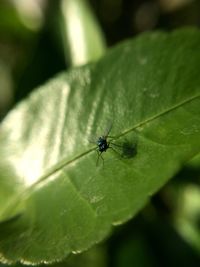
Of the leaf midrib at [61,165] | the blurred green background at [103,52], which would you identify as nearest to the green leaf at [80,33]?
the blurred green background at [103,52]

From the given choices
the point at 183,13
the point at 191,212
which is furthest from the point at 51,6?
the point at 191,212

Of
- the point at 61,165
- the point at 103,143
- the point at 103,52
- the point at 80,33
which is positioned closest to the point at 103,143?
the point at 103,143

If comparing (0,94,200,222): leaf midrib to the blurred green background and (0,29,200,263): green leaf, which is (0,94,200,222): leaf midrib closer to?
(0,29,200,263): green leaf

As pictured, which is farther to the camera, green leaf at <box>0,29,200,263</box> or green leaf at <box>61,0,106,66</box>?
green leaf at <box>61,0,106,66</box>

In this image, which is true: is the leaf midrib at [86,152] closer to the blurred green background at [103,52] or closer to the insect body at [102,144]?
the insect body at [102,144]

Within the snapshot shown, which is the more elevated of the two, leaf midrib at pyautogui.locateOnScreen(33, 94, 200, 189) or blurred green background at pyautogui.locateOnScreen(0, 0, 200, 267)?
leaf midrib at pyautogui.locateOnScreen(33, 94, 200, 189)

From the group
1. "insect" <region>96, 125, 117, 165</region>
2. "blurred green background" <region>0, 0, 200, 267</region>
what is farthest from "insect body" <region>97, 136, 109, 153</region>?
"blurred green background" <region>0, 0, 200, 267</region>

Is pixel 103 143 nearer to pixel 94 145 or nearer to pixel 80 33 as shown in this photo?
A: pixel 94 145

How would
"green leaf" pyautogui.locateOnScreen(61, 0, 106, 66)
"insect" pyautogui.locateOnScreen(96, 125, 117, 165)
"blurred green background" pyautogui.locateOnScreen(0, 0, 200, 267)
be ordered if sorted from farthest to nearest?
"green leaf" pyautogui.locateOnScreen(61, 0, 106, 66) < "blurred green background" pyautogui.locateOnScreen(0, 0, 200, 267) < "insect" pyautogui.locateOnScreen(96, 125, 117, 165)
